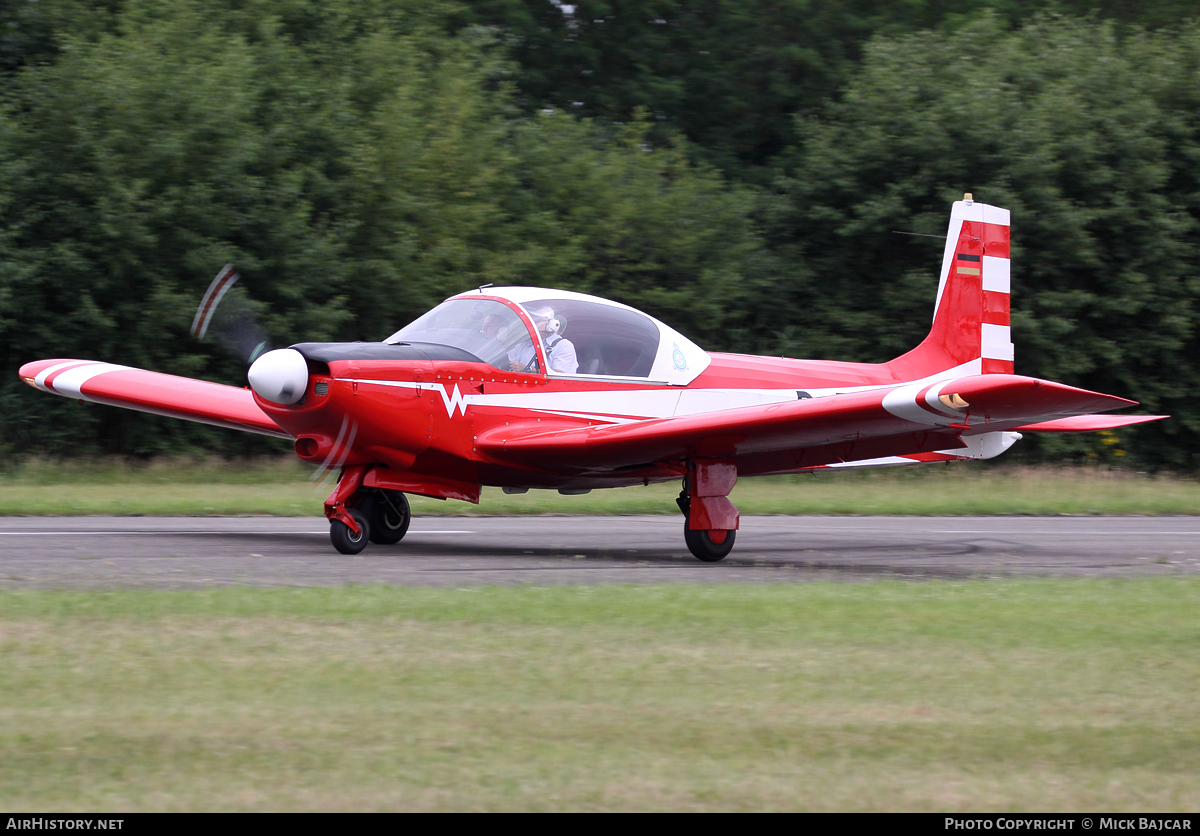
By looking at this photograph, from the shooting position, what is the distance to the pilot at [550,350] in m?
10.4

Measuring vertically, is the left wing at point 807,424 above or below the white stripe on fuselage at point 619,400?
below

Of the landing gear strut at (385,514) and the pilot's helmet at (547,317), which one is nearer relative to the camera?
the pilot's helmet at (547,317)

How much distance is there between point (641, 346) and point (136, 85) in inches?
506

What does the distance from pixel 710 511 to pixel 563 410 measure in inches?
59.6

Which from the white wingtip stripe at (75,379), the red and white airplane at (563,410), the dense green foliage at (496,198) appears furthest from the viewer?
the dense green foliage at (496,198)

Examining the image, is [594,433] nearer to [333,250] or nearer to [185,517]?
[185,517]

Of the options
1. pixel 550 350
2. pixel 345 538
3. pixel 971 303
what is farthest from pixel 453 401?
pixel 971 303

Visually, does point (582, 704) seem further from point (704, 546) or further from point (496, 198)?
point (496, 198)

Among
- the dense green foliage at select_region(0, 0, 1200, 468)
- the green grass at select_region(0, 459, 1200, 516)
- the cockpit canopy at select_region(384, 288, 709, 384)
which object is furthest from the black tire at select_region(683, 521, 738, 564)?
the dense green foliage at select_region(0, 0, 1200, 468)

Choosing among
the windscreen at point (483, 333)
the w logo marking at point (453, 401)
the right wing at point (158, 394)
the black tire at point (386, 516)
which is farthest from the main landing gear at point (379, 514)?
the right wing at point (158, 394)

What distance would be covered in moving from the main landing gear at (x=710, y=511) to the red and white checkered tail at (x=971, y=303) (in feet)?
10.7

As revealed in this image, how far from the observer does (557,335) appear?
10516mm

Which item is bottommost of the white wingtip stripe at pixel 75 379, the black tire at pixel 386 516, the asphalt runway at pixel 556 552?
the asphalt runway at pixel 556 552

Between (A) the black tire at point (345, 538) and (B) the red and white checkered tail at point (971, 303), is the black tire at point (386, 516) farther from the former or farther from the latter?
(B) the red and white checkered tail at point (971, 303)
